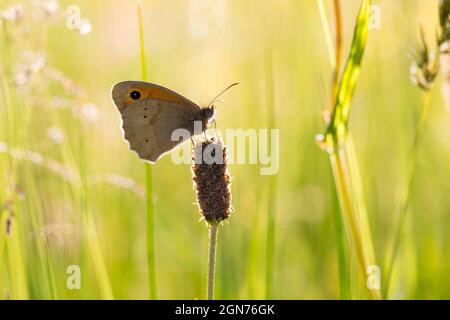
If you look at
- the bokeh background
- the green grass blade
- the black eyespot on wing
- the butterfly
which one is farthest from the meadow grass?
the black eyespot on wing

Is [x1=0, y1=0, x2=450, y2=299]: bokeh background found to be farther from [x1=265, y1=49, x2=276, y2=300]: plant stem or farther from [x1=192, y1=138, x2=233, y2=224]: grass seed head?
[x1=192, y1=138, x2=233, y2=224]: grass seed head

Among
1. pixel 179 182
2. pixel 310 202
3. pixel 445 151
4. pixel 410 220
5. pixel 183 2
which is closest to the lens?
pixel 410 220

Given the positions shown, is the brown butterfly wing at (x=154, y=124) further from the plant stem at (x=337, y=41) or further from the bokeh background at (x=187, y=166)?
the plant stem at (x=337, y=41)

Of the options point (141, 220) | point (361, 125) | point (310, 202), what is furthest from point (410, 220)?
point (141, 220)

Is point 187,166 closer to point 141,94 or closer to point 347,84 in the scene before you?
point 141,94

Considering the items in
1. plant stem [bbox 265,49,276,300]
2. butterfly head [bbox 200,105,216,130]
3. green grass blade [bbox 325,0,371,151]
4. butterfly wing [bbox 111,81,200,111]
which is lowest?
plant stem [bbox 265,49,276,300]

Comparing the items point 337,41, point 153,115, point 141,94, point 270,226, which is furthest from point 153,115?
point 337,41

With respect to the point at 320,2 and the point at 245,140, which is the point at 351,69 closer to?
the point at 320,2

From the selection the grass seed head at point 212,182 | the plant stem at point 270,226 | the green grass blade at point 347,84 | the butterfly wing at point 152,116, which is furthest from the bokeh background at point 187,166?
the grass seed head at point 212,182

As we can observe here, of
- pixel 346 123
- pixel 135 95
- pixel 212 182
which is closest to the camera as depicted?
pixel 212 182
